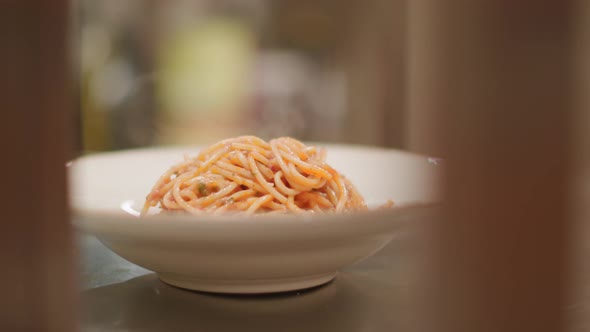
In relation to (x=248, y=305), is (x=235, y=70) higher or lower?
higher

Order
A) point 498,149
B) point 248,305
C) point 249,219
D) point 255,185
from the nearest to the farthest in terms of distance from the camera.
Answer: point 498,149 < point 249,219 < point 248,305 < point 255,185

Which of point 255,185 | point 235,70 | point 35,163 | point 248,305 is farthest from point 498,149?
point 235,70

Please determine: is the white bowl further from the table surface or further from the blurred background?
the blurred background

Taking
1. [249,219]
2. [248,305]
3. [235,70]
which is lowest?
[248,305]

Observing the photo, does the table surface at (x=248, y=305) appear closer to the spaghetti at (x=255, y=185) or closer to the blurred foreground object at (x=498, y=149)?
the spaghetti at (x=255, y=185)

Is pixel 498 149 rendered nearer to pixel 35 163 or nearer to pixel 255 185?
pixel 35 163

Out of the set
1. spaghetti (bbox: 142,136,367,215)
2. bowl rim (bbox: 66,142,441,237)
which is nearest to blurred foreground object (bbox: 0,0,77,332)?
bowl rim (bbox: 66,142,441,237)
